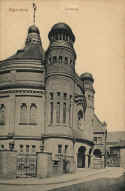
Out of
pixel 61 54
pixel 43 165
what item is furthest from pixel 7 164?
pixel 61 54

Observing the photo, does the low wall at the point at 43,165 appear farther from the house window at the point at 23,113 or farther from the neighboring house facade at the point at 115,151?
the neighboring house facade at the point at 115,151

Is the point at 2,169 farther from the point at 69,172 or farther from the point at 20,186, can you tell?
the point at 69,172

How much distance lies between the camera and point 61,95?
101 ft

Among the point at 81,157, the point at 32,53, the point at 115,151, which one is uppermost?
the point at 32,53

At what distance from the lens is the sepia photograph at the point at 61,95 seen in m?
20.8

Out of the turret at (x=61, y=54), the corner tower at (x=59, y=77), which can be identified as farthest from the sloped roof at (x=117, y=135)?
the turret at (x=61, y=54)

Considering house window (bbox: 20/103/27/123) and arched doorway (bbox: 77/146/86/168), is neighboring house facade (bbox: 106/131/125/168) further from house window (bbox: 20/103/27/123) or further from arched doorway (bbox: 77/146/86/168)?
house window (bbox: 20/103/27/123)

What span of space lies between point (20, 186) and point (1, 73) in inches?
645

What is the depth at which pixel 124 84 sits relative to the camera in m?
21.0

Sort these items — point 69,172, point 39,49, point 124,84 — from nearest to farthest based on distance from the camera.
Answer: point 124,84, point 69,172, point 39,49

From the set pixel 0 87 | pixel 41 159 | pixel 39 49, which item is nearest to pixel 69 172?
pixel 41 159

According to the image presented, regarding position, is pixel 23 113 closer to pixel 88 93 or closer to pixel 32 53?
pixel 32 53

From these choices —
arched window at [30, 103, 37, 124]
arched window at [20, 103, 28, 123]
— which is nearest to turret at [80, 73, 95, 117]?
arched window at [30, 103, 37, 124]

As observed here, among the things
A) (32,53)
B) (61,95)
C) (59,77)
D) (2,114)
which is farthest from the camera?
(32,53)
